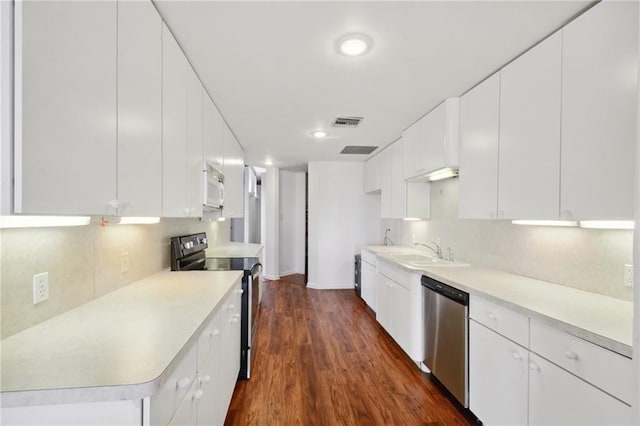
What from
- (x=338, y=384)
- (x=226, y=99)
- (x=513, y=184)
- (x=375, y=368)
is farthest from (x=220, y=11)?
(x=375, y=368)

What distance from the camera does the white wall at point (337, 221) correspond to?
546cm

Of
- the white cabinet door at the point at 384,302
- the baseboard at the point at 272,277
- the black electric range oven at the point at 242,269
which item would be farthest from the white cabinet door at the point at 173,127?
the baseboard at the point at 272,277

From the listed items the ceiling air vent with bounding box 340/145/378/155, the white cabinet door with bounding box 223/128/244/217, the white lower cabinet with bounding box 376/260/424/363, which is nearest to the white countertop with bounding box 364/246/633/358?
the white lower cabinet with bounding box 376/260/424/363

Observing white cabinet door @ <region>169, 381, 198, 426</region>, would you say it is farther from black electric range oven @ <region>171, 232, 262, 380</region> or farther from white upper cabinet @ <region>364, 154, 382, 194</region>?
white upper cabinet @ <region>364, 154, 382, 194</region>

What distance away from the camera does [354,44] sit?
170 centimetres

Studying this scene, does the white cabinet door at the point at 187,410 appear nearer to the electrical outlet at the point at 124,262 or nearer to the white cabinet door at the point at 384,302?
the electrical outlet at the point at 124,262

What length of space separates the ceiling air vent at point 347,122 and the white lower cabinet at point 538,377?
2053 millimetres

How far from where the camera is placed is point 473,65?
1.94 m

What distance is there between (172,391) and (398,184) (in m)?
3.28

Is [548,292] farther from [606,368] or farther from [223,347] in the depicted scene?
[223,347]

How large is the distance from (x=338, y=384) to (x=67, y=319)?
77.1 inches

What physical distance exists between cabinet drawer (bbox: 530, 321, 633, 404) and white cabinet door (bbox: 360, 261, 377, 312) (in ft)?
8.55

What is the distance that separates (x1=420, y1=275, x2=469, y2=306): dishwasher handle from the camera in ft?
6.50

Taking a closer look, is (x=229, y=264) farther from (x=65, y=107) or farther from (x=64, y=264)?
(x=65, y=107)
